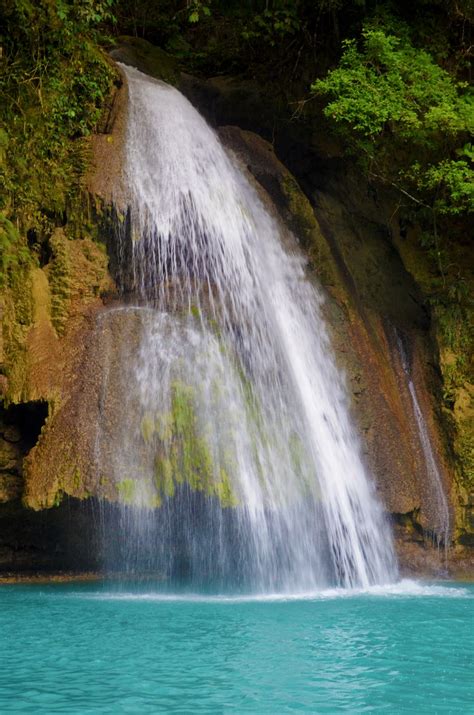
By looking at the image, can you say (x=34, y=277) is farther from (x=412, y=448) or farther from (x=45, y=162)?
(x=412, y=448)

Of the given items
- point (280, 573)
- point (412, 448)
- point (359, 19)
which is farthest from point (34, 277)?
point (359, 19)

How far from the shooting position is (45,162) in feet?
30.0

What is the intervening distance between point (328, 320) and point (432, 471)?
247 centimetres

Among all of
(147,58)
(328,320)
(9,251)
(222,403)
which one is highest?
(147,58)

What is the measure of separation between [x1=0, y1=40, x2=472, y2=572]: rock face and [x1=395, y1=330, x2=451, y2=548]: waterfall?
0.05 m

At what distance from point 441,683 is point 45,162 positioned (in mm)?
7153

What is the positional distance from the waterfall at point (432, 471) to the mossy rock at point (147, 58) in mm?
5814

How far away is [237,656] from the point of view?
4.72 metres

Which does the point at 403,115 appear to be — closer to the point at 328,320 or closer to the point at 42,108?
the point at 328,320

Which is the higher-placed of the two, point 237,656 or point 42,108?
point 42,108

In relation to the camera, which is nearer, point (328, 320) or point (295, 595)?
point (295, 595)

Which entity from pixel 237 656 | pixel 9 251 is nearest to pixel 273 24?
pixel 9 251

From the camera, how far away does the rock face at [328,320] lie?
25.8ft

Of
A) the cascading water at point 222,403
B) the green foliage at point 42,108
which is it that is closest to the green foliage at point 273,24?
the cascading water at point 222,403
